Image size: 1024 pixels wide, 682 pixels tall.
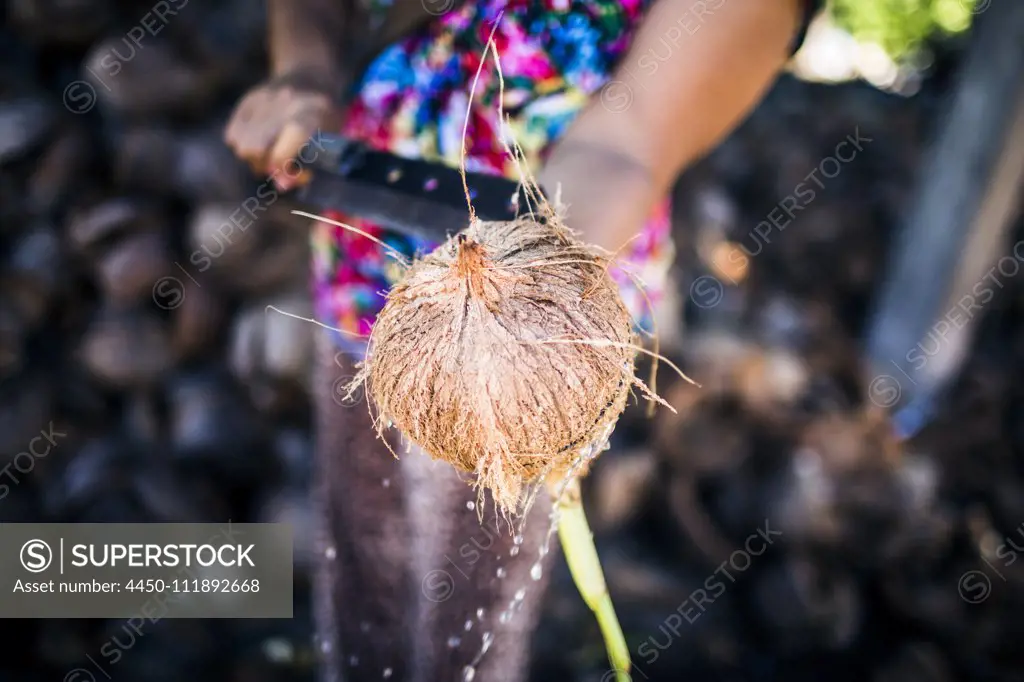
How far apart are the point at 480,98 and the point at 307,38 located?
10.6 inches

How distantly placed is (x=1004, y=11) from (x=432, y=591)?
1.56 metres

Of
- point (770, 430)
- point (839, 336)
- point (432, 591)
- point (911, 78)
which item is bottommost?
point (432, 591)

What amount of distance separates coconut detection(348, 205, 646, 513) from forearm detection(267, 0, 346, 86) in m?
0.45

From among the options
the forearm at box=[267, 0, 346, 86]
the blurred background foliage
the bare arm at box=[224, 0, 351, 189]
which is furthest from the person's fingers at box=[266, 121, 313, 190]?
the blurred background foliage

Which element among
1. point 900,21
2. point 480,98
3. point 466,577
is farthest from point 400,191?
point 900,21

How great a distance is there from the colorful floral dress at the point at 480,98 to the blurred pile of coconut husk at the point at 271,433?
85 centimetres

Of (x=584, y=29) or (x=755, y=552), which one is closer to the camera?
(x=584, y=29)

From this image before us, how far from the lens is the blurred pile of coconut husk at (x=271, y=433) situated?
63.5 inches

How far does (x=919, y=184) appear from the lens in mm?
1841

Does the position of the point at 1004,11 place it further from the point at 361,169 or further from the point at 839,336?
the point at 361,169

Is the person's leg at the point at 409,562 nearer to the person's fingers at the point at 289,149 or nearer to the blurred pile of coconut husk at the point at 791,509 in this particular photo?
the person's fingers at the point at 289,149

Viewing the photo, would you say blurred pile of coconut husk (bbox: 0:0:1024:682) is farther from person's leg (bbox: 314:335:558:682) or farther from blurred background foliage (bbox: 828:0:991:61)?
blurred background foliage (bbox: 828:0:991:61)

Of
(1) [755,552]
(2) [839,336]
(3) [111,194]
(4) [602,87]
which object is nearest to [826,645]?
(1) [755,552]

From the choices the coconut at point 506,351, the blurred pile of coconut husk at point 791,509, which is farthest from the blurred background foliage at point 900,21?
the coconut at point 506,351
